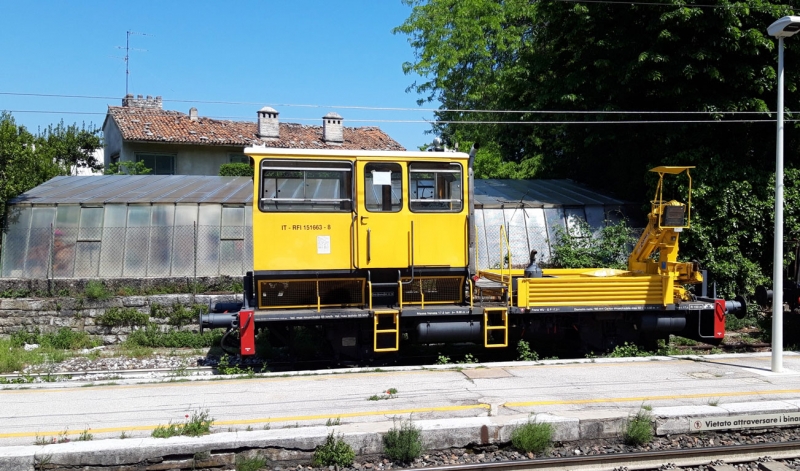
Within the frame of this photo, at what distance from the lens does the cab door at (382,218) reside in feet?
31.9

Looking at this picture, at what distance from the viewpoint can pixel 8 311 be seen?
13.5 metres

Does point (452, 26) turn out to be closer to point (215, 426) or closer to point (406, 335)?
point (406, 335)

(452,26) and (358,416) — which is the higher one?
(452,26)

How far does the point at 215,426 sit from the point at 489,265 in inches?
391

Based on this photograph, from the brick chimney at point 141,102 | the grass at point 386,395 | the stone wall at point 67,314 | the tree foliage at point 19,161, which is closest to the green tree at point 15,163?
the tree foliage at point 19,161

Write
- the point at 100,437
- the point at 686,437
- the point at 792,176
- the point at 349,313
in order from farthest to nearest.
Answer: the point at 792,176 → the point at 349,313 → the point at 686,437 → the point at 100,437

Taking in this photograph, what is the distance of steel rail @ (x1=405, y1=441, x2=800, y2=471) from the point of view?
5.98 meters

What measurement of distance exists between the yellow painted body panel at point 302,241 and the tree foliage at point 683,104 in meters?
6.06

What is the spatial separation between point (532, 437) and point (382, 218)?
4.52 m

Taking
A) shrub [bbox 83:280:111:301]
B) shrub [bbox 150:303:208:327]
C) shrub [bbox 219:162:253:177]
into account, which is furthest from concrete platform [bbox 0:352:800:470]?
shrub [bbox 219:162:253:177]

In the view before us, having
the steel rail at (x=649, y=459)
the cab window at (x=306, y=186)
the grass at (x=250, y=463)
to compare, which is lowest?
the steel rail at (x=649, y=459)

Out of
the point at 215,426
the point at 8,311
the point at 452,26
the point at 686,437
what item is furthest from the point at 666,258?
the point at 452,26

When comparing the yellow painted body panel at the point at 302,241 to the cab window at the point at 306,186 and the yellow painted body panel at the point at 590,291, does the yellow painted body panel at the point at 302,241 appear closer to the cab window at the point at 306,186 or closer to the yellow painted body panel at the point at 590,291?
the cab window at the point at 306,186

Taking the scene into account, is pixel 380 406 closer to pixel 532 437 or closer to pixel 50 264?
pixel 532 437
